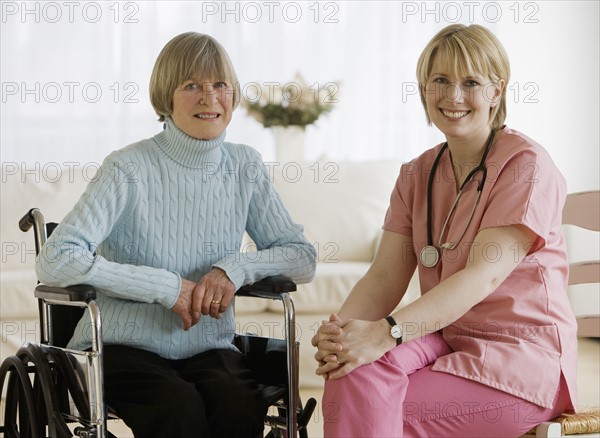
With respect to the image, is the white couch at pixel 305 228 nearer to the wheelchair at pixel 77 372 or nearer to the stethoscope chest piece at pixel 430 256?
the wheelchair at pixel 77 372

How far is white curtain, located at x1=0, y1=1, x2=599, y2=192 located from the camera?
481 cm

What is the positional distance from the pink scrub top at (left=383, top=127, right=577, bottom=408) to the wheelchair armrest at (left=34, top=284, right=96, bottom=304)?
67 centimetres

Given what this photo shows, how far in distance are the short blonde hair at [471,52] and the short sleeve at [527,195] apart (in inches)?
6.0

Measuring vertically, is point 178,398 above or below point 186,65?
below

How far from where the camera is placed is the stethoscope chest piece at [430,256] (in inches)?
72.1

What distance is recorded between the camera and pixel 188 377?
1.90 meters

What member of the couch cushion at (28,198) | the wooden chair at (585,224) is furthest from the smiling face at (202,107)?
the couch cushion at (28,198)

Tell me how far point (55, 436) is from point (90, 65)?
338cm

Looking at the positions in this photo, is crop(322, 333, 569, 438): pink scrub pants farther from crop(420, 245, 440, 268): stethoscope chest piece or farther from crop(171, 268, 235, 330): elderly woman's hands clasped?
crop(171, 268, 235, 330): elderly woman's hands clasped

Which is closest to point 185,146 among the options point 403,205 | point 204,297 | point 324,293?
point 204,297

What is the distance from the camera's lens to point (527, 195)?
1698 mm

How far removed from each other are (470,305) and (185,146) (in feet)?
2.33

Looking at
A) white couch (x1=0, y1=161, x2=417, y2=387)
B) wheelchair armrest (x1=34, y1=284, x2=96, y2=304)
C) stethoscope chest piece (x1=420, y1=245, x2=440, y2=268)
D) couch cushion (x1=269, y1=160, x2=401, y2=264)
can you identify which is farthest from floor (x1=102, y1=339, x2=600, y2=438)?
wheelchair armrest (x1=34, y1=284, x2=96, y2=304)

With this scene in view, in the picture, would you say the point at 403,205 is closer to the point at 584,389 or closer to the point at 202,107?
the point at 202,107
